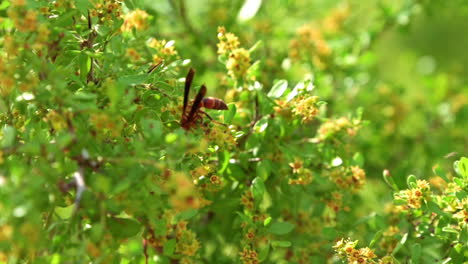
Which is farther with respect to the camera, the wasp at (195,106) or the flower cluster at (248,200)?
the flower cluster at (248,200)

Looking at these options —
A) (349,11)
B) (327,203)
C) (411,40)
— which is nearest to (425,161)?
(349,11)

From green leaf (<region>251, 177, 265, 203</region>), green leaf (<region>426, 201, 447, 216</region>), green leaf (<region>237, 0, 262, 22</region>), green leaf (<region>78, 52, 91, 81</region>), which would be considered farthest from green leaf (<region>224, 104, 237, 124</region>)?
green leaf (<region>237, 0, 262, 22</region>)

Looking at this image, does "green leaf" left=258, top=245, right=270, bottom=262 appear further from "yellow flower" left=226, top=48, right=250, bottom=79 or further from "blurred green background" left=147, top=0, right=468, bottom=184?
"blurred green background" left=147, top=0, right=468, bottom=184

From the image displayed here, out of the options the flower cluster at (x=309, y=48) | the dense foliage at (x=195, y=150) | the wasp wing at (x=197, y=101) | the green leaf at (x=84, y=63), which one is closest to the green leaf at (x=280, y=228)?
the dense foliage at (x=195, y=150)

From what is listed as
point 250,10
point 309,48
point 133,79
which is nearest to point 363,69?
point 309,48

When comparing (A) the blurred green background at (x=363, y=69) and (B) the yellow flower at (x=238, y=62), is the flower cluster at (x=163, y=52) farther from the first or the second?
(A) the blurred green background at (x=363, y=69)

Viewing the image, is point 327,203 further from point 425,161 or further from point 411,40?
point 411,40
